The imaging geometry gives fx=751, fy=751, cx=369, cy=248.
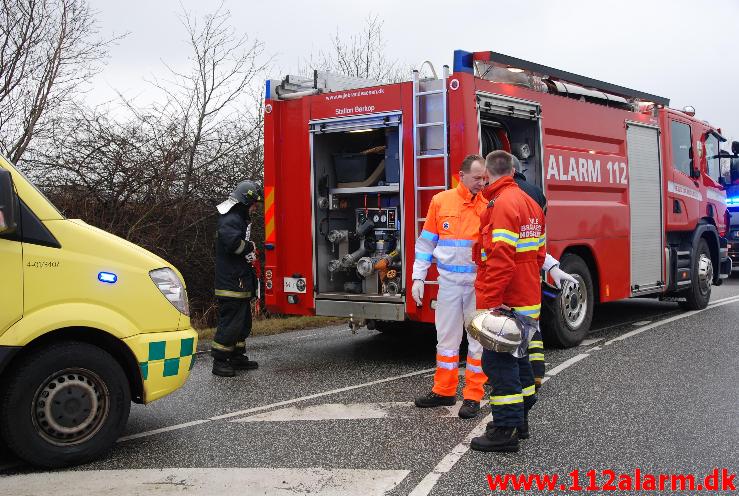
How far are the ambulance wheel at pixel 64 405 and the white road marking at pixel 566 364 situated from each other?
Result: 3.90 m

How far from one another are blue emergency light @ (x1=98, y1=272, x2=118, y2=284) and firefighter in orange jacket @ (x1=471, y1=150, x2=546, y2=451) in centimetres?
224

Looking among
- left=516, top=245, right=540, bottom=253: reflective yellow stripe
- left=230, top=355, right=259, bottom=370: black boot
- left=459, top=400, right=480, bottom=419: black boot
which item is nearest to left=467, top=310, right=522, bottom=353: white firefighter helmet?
left=516, top=245, right=540, bottom=253: reflective yellow stripe

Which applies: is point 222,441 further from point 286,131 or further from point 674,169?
point 674,169

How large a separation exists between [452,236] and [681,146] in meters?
6.36

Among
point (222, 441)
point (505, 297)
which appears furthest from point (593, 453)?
point (222, 441)

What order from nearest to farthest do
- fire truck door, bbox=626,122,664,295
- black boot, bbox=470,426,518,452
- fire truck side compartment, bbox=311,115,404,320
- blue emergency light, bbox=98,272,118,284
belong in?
blue emergency light, bbox=98,272,118,284 < black boot, bbox=470,426,518,452 < fire truck side compartment, bbox=311,115,404,320 < fire truck door, bbox=626,122,664,295

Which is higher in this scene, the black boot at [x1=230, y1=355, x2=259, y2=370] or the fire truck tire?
the fire truck tire

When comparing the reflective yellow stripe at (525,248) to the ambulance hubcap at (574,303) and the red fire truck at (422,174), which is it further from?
the ambulance hubcap at (574,303)

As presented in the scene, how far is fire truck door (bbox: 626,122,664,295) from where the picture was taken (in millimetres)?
9501

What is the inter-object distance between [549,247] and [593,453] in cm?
358

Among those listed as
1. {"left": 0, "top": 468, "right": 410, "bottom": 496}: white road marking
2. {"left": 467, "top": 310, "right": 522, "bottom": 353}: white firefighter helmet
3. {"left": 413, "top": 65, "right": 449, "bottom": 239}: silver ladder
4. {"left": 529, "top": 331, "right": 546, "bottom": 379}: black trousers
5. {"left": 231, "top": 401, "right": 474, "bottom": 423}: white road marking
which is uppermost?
{"left": 413, "top": 65, "right": 449, "bottom": 239}: silver ladder

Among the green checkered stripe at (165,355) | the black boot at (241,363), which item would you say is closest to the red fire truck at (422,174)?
the black boot at (241,363)

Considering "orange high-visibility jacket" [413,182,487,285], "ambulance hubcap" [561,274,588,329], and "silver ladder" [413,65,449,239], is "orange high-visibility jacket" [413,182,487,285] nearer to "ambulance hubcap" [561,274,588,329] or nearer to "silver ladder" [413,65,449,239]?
"silver ladder" [413,65,449,239]

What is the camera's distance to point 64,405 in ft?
14.4
